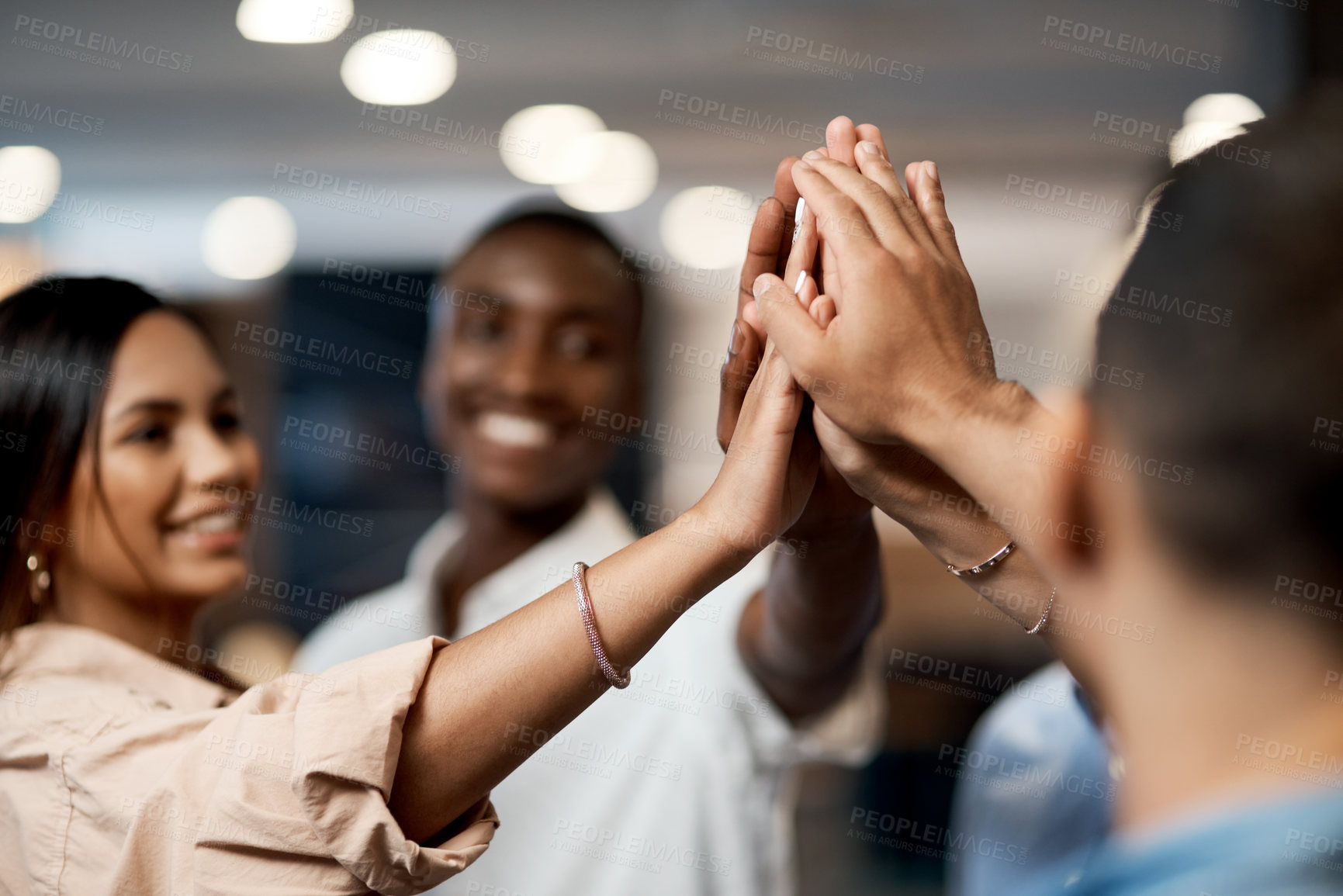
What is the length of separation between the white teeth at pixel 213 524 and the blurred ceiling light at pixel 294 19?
1739 millimetres

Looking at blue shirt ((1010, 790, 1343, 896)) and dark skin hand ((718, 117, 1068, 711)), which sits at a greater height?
dark skin hand ((718, 117, 1068, 711))

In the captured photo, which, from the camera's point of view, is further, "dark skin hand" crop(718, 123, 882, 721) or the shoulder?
the shoulder

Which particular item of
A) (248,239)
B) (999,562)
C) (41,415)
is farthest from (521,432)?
(248,239)

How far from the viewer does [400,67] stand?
259cm

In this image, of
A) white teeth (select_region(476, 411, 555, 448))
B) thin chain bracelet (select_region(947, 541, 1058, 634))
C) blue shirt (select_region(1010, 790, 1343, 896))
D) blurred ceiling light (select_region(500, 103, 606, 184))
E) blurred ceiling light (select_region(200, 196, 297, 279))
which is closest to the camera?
blue shirt (select_region(1010, 790, 1343, 896))

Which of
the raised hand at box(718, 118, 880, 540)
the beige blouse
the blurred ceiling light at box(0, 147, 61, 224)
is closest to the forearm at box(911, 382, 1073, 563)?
the raised hand at box(718, 118, 880, 540)

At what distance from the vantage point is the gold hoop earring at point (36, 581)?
3.63 ft

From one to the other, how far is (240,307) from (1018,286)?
2.31 meters

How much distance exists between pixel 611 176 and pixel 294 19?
92cm

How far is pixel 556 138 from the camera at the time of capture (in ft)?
9.06

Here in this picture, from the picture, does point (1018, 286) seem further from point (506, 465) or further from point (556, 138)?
point (506, 465)

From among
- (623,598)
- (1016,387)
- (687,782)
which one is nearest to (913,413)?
(1016,387)

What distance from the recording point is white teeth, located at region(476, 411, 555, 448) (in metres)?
1.82

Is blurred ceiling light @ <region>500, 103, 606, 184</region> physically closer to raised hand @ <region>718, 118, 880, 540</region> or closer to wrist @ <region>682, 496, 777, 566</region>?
raised hand @ <region>718, 118, 880, 540</region>
